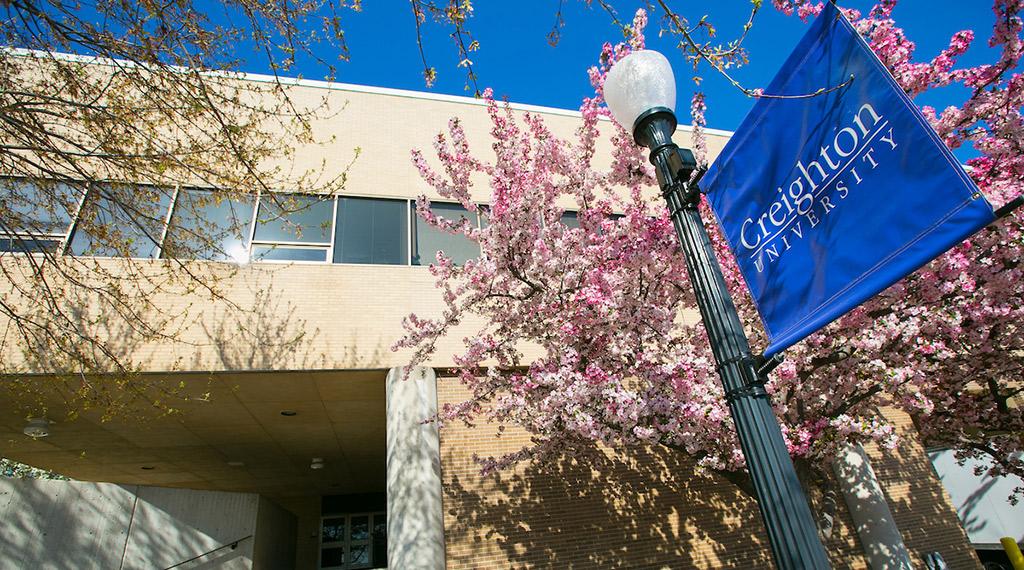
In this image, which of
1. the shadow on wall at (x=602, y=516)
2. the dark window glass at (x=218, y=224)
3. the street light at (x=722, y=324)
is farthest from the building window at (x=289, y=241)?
the street light at (x=722, y=324)

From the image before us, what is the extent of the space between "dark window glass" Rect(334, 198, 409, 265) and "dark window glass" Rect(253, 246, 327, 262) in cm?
30

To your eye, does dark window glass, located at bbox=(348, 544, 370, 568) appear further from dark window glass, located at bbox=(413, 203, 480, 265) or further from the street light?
the street light

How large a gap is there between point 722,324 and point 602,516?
606 centimetres

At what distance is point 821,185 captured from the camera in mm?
2342

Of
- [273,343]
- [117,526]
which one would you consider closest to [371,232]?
[273,343]

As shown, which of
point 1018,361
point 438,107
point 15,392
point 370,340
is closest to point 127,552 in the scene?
point 15,392

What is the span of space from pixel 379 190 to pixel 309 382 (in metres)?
3.82

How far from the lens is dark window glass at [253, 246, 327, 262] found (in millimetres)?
8734

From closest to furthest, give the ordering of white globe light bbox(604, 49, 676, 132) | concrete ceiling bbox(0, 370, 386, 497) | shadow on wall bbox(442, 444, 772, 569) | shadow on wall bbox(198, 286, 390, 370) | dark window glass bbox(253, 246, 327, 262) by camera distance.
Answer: white globe light bbox(604, 49, 676, 132), shadow on wall bbox(442, 444, 772, 569), shadow on wall bbox(198, 286, 390, 370), concrete ceiling bbox(0, 370, 386, 497), dark window glass bbox(253, 246, 327, 262)

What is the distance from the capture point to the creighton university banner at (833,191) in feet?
6.38

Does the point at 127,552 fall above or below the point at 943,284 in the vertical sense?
below

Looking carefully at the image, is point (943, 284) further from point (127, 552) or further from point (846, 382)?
point (127, 552)

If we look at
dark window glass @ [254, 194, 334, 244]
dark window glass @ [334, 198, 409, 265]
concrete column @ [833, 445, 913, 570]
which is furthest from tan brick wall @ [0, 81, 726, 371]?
concrete column @ [833, 445, 913, 570]

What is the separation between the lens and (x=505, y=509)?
7430 millimetres
